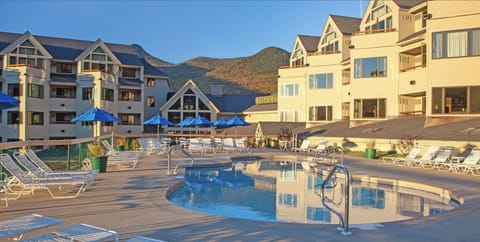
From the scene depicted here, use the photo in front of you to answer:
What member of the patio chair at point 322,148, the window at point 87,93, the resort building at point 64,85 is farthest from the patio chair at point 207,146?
the window at point 87,93

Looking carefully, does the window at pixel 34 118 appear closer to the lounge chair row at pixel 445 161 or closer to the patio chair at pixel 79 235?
the lounge chair row at pixel 445 161

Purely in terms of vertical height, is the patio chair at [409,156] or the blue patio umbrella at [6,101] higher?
the blue patio umbrella at [6,101]

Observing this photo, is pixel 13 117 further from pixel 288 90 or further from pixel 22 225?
pixel 22 225

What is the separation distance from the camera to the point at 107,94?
3784cm

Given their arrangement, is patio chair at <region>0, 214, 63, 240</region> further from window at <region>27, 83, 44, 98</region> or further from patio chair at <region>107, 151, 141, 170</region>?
window at <region>27, 83, 44, 98</region>

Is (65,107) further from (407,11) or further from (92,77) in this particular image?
(407,11)

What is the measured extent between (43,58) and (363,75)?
1120 inches

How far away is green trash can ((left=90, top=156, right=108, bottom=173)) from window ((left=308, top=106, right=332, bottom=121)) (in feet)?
76.4

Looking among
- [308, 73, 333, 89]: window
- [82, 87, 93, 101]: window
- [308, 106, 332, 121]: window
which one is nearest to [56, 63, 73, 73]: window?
[82, 87, 93, 101]: window

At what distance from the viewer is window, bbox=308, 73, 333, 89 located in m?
32.9

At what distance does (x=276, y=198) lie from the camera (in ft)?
37.4

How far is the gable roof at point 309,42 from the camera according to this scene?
3725 centimetres

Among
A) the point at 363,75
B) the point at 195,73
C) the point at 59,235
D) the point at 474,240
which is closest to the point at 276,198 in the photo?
the point at 474,240

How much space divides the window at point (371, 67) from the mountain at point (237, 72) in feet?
188
